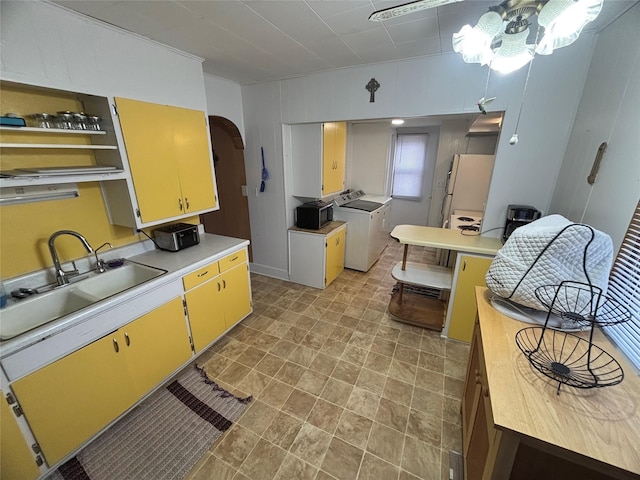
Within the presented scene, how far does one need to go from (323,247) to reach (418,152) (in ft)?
10.9

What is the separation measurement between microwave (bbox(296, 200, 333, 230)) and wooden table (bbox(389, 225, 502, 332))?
1020 millimetres

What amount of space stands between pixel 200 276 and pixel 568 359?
7.47 feet

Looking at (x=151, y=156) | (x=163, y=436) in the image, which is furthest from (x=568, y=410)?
(x=151, y=156)

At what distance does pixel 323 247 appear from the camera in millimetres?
3279

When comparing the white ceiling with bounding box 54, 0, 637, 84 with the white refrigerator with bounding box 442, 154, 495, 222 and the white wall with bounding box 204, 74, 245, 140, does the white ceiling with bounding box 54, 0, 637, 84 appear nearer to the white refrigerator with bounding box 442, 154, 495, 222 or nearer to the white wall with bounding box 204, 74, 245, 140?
the white wall with bounding box 204, 74, 245, 140

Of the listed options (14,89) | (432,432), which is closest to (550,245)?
(432,432)

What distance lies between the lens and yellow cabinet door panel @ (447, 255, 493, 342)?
222 centimetres

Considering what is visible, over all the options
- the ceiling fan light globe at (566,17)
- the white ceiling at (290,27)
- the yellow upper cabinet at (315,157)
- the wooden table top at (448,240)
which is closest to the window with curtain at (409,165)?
the yellow upper cabinet at (315,157)

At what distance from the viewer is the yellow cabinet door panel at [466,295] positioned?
2221mm

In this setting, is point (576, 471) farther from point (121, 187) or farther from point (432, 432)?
point (121, 187)

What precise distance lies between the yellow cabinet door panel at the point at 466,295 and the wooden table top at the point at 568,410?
1.17 metres

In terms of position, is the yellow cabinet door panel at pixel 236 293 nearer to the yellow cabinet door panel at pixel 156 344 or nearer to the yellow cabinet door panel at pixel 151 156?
the yellow cabinet door panel at pixel 156 344

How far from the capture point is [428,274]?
9.11 ft

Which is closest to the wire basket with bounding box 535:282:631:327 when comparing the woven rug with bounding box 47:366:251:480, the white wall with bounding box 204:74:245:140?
the woven rug with bounding box 47:366:251:480
